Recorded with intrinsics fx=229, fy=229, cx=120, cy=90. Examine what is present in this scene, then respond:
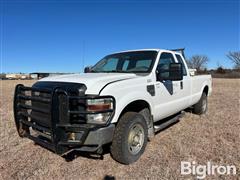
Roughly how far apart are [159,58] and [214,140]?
2124 millimetres

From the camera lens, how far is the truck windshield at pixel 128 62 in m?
4.69

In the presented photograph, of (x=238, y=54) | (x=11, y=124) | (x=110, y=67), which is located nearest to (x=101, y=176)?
(x=110, y=67)

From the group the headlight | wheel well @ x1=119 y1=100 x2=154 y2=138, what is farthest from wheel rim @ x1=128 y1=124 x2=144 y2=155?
the headlight

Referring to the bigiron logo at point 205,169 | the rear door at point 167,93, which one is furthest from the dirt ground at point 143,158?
the rear door at point 167,93

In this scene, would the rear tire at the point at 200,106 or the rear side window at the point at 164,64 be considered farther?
Answer: the rear tire at the point at 200,106

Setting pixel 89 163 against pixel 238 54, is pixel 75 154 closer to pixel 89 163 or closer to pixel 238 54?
pixel 89 163

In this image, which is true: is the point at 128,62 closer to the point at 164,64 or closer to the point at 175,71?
the point at 164,64

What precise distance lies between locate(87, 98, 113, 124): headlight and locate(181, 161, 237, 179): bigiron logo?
4.87ft

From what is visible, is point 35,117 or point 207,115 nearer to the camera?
point 35,117

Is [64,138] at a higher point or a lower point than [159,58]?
lower

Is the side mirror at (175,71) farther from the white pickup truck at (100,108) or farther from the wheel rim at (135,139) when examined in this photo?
the wheel rim at (135,139)

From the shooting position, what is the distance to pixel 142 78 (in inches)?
159

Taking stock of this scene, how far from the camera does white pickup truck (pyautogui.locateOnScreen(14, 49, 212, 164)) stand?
317cm

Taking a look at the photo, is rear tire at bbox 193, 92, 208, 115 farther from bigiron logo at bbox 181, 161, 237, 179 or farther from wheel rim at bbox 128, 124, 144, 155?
wheel rim at bbox 128, 124, 144, 155
